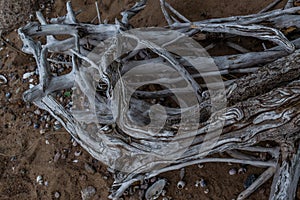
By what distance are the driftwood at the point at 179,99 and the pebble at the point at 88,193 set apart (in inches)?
7.7

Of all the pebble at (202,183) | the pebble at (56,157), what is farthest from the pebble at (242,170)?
the pebble at (56,157)

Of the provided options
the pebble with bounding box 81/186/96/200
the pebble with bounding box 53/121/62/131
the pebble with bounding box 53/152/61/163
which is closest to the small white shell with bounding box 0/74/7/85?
the pebble with bounding box 53/121/62/131

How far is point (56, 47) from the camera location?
2.38 m

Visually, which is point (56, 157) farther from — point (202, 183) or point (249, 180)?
point (249, 180)

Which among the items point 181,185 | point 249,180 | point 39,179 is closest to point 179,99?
point 181,185

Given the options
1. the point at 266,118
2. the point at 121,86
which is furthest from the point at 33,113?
the point at 266,118

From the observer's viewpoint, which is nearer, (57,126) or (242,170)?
(242,170)

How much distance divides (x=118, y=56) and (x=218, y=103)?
1.87 feet

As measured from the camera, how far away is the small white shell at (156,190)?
232 centimetres

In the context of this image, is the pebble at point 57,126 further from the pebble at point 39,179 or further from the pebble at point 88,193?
the pebble at point 88,193

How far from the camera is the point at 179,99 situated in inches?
94.7

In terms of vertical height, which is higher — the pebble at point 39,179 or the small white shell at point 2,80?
the small white shell at point 2,80

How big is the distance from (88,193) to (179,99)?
2.43ft

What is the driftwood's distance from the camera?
1880mm
